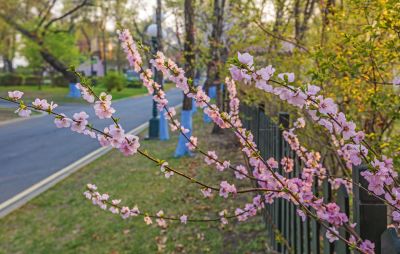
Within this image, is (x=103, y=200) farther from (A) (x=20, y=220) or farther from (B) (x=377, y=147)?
(A) (x=20, y=220)

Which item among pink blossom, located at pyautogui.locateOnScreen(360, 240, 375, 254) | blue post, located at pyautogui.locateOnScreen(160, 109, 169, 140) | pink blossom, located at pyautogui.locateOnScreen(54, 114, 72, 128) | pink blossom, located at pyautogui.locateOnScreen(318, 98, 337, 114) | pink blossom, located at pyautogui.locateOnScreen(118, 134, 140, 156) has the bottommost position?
blue post, located at pyautogui.locateOnScreen(160, 109, 169, 140)

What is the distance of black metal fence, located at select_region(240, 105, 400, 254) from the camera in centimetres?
150

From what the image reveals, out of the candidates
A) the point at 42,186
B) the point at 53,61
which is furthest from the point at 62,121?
the point at 53,61

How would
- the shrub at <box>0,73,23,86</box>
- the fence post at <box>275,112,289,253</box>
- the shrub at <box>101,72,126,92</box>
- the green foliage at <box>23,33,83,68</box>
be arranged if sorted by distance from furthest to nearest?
the shrub at <box>0,73,23,86</box> < the shrub at <box>101,72,126,92</box> < the green foliage at <box>23,33,83,68</box> < the fence post at <box>275,112,289,253</box>

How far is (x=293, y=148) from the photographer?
278 centimetres

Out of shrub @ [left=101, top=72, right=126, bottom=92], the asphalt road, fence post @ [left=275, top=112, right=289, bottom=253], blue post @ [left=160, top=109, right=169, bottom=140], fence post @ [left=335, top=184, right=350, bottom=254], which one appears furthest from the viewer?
shrub @ [left=101, top=72, right=126, bottom=92]

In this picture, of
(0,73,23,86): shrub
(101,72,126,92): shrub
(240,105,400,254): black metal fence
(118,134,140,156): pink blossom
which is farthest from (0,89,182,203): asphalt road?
(0,73,23,86): shrub

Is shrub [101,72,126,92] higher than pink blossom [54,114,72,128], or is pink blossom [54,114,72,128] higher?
shrub [101,72,126,92]

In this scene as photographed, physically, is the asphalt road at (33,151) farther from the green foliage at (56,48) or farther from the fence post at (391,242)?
the green foliage at (56,48)

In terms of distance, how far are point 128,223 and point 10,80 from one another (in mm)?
43032

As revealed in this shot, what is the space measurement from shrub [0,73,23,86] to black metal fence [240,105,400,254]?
1688 inches

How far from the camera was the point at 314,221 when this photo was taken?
2.36m

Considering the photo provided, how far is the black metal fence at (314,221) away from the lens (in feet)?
4.92

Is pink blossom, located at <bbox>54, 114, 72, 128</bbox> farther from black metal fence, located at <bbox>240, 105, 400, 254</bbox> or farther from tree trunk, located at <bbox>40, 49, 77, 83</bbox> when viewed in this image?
tree trunk, located at <bbox>40, 49, 77, 83</bbox>
